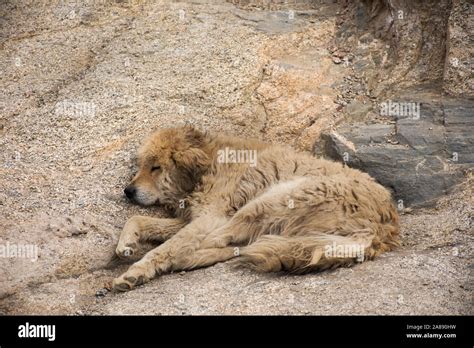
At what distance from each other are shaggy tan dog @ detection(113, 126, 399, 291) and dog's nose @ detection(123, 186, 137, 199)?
12 mm

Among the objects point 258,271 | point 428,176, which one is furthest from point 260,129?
point 258,271

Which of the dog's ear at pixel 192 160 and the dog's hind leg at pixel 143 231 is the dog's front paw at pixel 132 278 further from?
the dog's ear at pixel 192 160

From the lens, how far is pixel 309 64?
10961mm

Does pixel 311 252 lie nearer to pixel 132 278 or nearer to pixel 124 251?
pixel 132 278

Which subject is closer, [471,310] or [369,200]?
[471,310]

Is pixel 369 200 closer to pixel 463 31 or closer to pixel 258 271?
pixel 258 271

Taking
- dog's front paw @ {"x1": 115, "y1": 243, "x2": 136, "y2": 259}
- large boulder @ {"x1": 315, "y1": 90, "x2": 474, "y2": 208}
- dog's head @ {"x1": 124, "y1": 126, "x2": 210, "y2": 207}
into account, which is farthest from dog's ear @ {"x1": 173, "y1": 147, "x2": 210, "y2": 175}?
large boulder @ {"x1": 315, "y1": 90, "x2": 474, "y2": 208}

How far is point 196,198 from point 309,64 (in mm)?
3122

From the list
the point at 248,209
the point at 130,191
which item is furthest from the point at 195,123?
the point at 248,209

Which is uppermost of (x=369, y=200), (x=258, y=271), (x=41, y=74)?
(x=41, y=74)

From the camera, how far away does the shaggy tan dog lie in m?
7.60

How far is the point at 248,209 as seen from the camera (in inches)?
325

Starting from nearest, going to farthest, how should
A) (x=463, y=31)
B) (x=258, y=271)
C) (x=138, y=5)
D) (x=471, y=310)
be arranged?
(x=471, y=310) < (x=258, y=271) < (x=463, y=31) < (x=138, y=5)

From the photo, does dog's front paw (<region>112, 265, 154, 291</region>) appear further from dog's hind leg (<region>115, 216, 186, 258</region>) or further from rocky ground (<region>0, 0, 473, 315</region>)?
dog's hind leg (<region>115, 216, 186, 258</region>)
